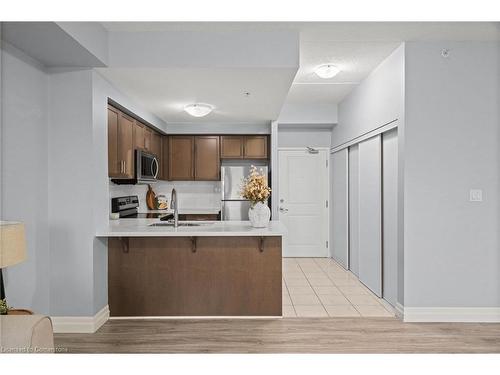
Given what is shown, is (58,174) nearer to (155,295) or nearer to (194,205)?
(155,295)

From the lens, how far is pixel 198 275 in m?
3.82

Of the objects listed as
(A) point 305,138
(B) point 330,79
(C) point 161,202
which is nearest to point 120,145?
(C) point 161,202

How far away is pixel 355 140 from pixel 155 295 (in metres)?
3.22

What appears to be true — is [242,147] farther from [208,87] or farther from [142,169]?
[208,87]

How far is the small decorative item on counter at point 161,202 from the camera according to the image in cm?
653

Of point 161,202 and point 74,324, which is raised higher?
point 161,202

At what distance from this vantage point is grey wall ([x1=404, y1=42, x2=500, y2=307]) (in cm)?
366

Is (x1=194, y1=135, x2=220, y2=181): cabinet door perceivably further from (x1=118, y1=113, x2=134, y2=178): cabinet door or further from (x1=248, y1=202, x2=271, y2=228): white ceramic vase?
(x1=248, y1=202, x2=271, y2=228): white ceramic vase

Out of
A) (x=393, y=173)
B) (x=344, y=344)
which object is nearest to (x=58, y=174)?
(x=344, y=344)

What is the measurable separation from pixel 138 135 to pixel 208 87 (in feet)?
4.67

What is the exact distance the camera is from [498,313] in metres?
3.65

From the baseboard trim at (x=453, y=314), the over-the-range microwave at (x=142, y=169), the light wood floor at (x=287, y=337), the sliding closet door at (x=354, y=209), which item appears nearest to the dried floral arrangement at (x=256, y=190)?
the light wood floor at (x=287, y=337)

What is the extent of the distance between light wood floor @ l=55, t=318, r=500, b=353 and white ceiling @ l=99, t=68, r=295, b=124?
2192 millimetres

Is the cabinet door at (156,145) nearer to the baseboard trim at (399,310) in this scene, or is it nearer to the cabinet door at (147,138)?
the cabinet door at (147,138)
